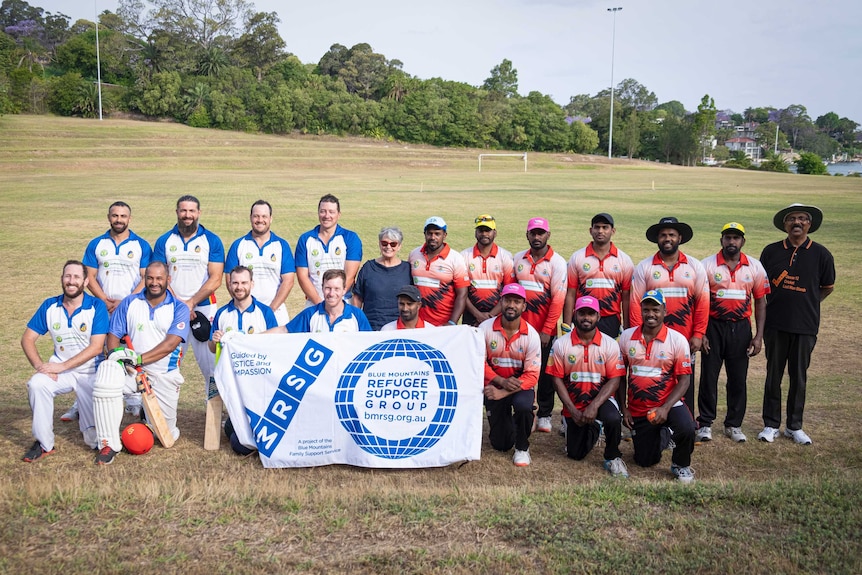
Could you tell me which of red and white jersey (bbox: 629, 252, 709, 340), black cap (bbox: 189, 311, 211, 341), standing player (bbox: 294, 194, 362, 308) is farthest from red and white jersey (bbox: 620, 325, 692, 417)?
black cap (bbox: 189, 311, 211, 341)

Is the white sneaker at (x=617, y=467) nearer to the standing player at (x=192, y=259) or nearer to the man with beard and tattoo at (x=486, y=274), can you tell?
the man with beard and tattoo at (x=486, y=274)

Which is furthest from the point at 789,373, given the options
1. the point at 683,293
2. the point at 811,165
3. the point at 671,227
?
the point at 811,165

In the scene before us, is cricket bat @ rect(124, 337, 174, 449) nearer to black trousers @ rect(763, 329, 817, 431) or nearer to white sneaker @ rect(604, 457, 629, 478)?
white sneaker @ rect(604, 457, 629, 478)

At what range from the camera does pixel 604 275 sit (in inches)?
309

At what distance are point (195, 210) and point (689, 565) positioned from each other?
20.3 ft

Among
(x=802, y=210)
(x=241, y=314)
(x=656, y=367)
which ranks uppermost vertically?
(x=802, y=210)

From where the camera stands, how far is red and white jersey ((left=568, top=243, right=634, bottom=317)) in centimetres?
786

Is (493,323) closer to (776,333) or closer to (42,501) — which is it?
(776,333)

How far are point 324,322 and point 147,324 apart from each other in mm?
1799

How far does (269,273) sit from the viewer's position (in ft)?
27.6

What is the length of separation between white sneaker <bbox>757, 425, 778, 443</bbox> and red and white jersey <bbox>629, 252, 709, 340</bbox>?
120 cm

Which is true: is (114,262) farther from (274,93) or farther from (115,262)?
(274,93)

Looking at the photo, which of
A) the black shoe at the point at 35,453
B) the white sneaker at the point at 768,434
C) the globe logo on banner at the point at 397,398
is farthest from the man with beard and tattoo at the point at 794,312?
the black shoe at the point at 35,453

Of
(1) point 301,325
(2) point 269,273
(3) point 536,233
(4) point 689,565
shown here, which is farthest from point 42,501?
(3) point 536,233
